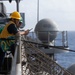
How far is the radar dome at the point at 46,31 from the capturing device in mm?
25062

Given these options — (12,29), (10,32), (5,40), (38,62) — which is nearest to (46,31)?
(38,62)

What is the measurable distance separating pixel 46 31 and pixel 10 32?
16641mm

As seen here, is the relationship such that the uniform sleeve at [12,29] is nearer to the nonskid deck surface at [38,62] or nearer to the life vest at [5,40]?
the life vest at [5,40]

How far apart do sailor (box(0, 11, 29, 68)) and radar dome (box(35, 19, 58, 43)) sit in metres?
15.9

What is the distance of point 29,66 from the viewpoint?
10.5 m

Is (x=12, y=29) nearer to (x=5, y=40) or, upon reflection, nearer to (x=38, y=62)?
(x=5, y=40)

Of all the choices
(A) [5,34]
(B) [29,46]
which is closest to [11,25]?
(A) [5,34]

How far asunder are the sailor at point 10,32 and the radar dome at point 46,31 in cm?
1591

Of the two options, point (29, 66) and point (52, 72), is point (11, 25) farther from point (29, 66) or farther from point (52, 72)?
point (52, 72)

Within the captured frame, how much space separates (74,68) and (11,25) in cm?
1192

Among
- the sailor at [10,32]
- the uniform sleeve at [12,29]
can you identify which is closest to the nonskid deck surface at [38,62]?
the sailor at [10,32]

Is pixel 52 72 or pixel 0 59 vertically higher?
pixel 0 59

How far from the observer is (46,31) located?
25109 millimetres

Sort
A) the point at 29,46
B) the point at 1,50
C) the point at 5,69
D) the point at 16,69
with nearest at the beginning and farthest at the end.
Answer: the point at 16,69
the point at 1,50
the point at 5,69
the point at 29,46
